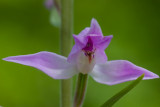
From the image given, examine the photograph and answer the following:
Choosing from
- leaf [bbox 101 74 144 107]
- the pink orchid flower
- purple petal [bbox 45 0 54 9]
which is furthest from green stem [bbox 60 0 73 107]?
purple petal [bbox 45 0 54 9]

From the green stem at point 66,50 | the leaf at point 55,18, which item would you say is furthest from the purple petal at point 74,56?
the leaf at point 55,18

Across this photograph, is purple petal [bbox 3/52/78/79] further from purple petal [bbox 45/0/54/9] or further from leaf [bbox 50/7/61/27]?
purple petal [bbox 45/0/54/9]

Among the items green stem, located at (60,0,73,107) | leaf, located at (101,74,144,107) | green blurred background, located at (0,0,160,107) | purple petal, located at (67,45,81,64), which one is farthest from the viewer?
green blurred background, located at (0,0,160,107)

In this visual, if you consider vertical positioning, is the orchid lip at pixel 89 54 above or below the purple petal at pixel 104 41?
below

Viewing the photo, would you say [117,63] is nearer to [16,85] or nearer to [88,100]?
[88,100]

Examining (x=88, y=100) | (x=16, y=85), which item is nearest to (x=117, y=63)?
(x=88, y=100)

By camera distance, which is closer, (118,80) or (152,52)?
(118,80)

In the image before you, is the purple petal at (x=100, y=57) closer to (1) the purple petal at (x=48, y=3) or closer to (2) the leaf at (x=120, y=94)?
(2) the leaf at (x=120, y=94)
